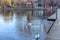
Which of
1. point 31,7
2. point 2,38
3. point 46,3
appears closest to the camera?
point 2,38

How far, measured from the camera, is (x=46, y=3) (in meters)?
69.4

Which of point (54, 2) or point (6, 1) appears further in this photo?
point (54, 2)

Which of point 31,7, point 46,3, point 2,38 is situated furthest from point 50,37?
point 46,3

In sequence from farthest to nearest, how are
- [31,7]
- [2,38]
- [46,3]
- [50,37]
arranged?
[46,3] < [31,7] < [2,38] < [50,37]

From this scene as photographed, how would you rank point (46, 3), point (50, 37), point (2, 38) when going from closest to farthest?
point (50, 37), point (2, 38), point (46, 3)

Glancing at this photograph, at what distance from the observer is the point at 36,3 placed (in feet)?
224

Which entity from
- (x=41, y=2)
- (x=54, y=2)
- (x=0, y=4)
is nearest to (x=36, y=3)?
(x=41, y=2)

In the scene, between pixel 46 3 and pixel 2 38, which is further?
pixel 46 3

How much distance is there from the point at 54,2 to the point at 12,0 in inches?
536

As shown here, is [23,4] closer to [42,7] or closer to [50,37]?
[42,7]

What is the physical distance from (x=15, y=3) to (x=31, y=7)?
17.8 ft

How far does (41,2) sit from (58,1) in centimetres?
564

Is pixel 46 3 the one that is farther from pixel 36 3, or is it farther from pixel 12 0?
pixel 12 0

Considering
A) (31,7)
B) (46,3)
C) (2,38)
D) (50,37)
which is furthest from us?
(46,3)
